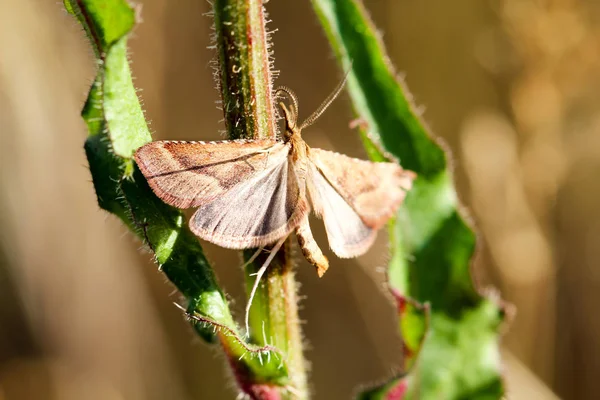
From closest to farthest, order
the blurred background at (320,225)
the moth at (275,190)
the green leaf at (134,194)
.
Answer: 1. the green leaf at (134,194)
2. the moth at (275,190)
3. the blurred background at (320,225)

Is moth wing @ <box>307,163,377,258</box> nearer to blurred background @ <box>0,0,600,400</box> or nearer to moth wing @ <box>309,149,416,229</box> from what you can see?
moth wing @ <box>309,149,416,229</box>

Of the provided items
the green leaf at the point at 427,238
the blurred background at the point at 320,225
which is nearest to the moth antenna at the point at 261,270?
the green leaf at the point at 427,238

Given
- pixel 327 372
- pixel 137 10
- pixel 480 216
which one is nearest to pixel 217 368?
pixel 327 372

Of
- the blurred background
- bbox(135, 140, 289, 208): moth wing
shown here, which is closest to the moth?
bbox(135, 140, 289, 208): moth wing

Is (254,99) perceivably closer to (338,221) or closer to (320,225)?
(338,221)

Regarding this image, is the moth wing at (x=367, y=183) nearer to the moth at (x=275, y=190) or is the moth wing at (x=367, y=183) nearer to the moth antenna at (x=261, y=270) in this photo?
the moth at (x=275, y=190)

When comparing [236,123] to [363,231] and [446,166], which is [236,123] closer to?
[363,231]
